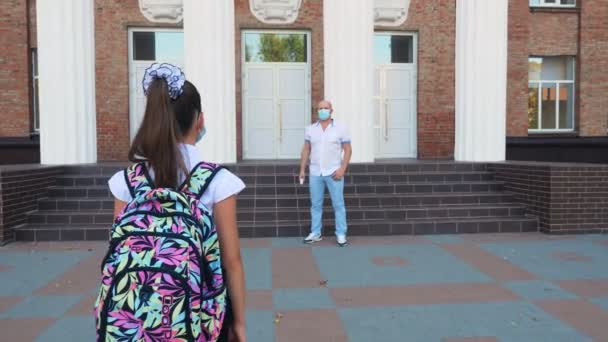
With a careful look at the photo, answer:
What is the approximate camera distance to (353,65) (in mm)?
10438

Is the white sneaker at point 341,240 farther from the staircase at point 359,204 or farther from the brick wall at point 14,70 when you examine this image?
the brick wall at point 14,70

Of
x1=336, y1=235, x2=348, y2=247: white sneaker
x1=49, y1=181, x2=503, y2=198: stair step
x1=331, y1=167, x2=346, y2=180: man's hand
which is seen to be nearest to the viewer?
x1=331, y1=167, x2=346, y2=180: man's hand

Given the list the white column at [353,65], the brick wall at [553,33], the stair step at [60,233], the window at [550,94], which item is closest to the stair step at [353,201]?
the stair step at [60,233]

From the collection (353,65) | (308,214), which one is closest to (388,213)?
(308,214)

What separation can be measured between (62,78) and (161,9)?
16.0ft

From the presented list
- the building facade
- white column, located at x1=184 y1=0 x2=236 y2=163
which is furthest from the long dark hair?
the building facade

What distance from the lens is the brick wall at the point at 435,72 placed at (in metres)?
14.7

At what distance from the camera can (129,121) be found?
1462cm

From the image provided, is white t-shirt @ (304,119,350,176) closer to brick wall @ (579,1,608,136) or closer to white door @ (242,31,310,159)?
white door @ (242,31,310,159)

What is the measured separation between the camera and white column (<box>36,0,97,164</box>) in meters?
10.2

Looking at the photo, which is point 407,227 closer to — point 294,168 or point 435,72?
point 294,168

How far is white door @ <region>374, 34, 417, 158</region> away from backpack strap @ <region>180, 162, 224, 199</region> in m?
13.4

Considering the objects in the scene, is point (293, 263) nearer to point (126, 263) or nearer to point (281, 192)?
point (281, 192)

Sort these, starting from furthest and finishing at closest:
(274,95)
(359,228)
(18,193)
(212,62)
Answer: (274,95) → (212,62) → (359,228) → (18,193)
